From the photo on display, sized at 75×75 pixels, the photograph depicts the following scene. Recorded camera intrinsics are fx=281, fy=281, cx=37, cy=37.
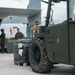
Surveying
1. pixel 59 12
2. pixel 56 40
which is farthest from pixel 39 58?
pixel 59 12

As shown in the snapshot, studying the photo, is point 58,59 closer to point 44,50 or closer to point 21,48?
point 44,50

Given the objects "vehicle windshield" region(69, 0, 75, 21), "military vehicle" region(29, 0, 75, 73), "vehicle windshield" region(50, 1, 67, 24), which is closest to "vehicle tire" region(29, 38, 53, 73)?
"military vehicle" region(29, 0, 75, 73)

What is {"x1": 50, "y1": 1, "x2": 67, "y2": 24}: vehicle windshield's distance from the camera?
7.34 m

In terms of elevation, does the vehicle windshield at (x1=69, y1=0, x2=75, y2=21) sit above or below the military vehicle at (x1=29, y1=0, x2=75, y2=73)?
above

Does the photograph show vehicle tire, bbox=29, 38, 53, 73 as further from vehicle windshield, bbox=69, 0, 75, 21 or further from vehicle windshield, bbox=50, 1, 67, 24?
vehicle windshield, bbox=69, 0, 75, 21

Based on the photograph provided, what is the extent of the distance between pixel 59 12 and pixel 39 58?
1906 millimetres

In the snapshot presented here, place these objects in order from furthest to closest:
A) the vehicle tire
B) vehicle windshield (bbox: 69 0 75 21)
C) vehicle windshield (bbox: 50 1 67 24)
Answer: the vehicle tire, vehicle windshield (bbox: 50 1 67 24), vehicle windshield (bbox: 69 0 75 21)

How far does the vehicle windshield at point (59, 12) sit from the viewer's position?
7.34 meters

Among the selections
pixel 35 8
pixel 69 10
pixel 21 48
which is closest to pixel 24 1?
pixel 35 8

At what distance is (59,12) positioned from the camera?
765cm

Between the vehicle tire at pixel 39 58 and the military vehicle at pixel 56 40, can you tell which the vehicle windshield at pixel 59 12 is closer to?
the military vehicle at pixel 56 40

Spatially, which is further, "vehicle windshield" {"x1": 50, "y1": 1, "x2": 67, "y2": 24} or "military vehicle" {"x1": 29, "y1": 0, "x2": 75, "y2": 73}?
"vehicle windshield" {"x1": 50, "y1": 1, "x2": 67, "y2": 24}

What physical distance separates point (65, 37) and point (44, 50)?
1.45 metres

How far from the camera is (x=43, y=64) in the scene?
838 centimetres
